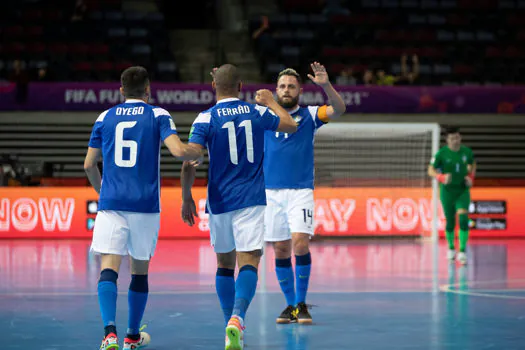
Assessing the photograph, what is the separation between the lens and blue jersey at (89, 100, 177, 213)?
21.5 ft

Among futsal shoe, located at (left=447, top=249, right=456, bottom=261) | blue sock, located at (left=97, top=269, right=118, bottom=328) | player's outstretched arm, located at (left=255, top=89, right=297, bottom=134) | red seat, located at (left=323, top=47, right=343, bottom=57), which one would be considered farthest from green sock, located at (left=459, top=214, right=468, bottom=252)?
red seat, located at (left=323, top=47, right=343, bottom=57)

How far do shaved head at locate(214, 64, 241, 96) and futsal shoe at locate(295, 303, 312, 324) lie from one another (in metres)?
2.48

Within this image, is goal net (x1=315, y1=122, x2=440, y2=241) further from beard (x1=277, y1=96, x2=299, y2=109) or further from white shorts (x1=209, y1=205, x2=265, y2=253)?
white shorts (x1=209, y1=205, x2=265, y2=253)

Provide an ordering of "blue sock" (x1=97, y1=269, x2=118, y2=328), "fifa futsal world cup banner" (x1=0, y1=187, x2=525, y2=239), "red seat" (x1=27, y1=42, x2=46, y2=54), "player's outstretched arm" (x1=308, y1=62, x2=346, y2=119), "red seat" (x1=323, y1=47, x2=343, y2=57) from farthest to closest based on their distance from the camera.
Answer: "red seat" (x1=323, y1=47, x2=343, y2=57)
"red seat" (x1=27, y1=42, x2=46, y2=54)
"fifa futsal world cup banner" (x1=0, y1=187, x2=525, y2=239)
"player's outstretched arm" (x1=308, y1=62, x2=346, y2=119)
"blue sock" (x1=97, y1=269, x2=118, y2=328)

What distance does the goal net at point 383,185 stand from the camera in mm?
18359

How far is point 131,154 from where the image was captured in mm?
6582

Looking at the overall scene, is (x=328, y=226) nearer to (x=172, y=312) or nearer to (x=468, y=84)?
(x=468, y=84)

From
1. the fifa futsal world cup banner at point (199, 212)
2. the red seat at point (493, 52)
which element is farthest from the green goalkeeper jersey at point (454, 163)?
the red seat at point (493, 52)

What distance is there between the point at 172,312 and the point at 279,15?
1828 centimetres

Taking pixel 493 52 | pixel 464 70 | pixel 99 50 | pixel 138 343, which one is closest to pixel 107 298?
pixel 138 343

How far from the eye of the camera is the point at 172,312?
8.97m

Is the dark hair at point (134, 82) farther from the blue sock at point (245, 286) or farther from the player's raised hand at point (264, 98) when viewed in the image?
the blue sock at point (245, 286)

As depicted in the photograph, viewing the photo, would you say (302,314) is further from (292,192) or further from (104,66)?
(104,66)

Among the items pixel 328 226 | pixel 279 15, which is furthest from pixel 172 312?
pixel 279 15
